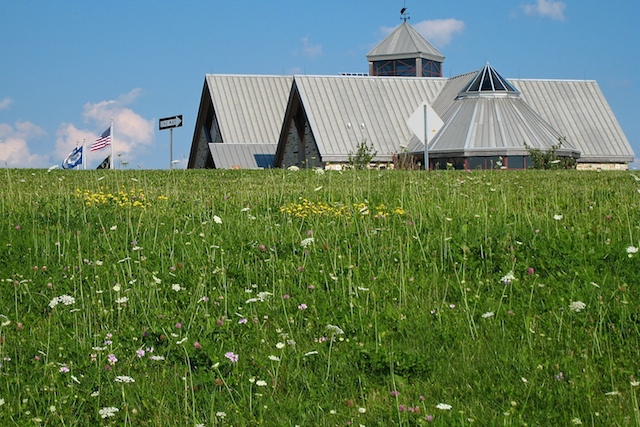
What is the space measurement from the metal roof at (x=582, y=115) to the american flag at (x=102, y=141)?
62.4ft

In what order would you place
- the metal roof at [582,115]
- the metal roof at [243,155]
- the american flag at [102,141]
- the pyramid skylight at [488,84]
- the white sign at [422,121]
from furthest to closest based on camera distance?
the metal roof at [243,155] < the metal roof at [582,115] < the pyramid skylight at [488,84] < the american flag at [102,141] < the white sign at [422,121]

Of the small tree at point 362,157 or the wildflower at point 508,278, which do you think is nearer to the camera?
the wildflower at point 508,278

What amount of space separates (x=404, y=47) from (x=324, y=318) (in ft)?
162

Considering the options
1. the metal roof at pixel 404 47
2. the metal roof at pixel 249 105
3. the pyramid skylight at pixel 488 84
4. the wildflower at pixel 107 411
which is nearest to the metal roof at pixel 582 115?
the pyramid skylight at pixel 488 84

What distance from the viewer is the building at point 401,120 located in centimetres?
3219

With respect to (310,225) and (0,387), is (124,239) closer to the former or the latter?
(310,225)

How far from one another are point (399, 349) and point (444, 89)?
36584mm

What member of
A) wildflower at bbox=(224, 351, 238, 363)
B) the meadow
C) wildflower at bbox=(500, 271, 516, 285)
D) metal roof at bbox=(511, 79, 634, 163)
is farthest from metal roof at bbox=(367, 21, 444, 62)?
wildflower at bbox=(224, 351, 238, 363)

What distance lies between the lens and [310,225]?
30.0 feet

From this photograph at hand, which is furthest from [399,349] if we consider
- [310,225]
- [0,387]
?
[310,225]

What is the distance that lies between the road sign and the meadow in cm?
1417

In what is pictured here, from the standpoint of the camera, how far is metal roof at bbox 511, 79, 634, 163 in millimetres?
36094

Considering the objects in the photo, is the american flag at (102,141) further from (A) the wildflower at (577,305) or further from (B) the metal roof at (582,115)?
(A) the wildflower at (577,305)

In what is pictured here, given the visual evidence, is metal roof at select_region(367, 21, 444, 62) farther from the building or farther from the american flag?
the american flag
